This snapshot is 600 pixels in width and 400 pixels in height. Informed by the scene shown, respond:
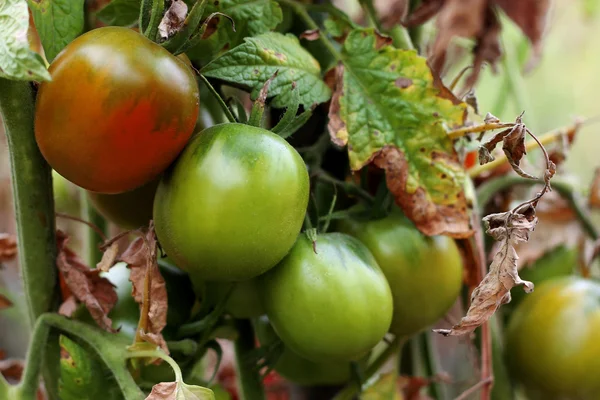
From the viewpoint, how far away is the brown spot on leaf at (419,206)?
61cm

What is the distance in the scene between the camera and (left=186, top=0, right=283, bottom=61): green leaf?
57 centimetres

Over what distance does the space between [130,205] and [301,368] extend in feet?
0.90

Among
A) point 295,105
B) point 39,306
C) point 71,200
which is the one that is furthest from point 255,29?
point 71,200

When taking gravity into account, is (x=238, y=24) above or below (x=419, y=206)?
above

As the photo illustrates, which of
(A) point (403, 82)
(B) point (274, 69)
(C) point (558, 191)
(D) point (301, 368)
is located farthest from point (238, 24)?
(C) point (558, 191)

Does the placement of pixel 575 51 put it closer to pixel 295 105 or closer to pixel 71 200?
pixel 71 200

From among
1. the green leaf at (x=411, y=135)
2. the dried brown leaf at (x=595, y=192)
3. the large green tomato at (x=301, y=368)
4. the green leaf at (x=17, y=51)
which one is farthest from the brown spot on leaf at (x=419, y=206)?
the dried brown leaf at (x=595, y=192)

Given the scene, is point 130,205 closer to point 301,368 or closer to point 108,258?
point 108,258

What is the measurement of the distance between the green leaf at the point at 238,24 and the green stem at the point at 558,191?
0.39m

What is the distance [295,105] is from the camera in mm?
550

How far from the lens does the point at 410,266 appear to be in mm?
636

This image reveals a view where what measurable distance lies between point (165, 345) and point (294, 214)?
0.51ft

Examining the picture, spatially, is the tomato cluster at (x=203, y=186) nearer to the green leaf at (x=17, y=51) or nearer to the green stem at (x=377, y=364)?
the green leaf at (x=17, y=51)

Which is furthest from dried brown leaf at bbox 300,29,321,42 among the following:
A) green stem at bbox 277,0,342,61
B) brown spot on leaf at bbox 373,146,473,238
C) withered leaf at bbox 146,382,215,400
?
withered leaf at bbox 146,382,215,400
